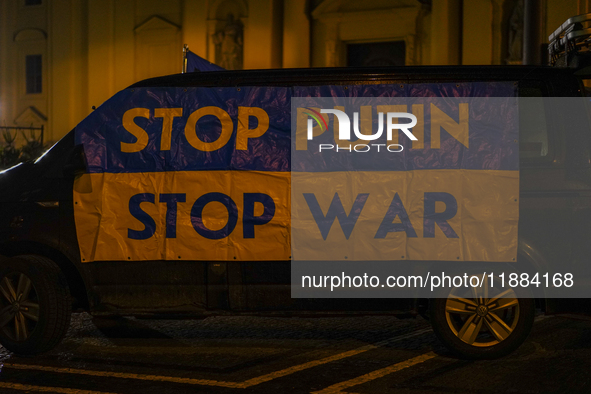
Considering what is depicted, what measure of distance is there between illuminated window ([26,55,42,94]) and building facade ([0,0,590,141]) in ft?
0.13

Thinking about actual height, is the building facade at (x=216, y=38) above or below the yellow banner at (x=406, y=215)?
above

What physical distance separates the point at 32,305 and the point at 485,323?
11.4 ft

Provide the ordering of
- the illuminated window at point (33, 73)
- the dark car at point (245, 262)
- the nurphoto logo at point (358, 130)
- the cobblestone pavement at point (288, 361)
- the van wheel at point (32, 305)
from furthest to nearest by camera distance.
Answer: the illuminated window at point (33, 73) → the van wheel at point (32, 305) → the nurphoto logo at point (358, 130) → the dark car at point (245, 262) → the cobblestone pavement at point (288, 361)

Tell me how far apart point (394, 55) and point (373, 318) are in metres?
15.4

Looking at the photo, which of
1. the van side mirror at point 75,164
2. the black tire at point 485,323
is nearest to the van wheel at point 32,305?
the van side mirror at point 75,164

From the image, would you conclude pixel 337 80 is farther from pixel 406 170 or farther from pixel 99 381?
pixel 99 381

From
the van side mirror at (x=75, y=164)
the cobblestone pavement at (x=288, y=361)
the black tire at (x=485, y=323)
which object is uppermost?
the van side mirror at (x=75, y=164)

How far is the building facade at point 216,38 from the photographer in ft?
62.2

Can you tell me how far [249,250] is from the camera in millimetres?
5074

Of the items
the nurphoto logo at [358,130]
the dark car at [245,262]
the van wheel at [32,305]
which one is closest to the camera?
the dark car at [245,262]

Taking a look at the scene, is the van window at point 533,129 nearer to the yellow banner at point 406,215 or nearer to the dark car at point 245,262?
the dark car at point 245,262

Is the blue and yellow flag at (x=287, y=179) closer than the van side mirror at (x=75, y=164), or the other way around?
the blue and yellow flag at (x=287, y=179)

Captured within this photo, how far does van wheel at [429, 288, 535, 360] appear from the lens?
500 cm

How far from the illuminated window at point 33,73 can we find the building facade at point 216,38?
4 centimetres
